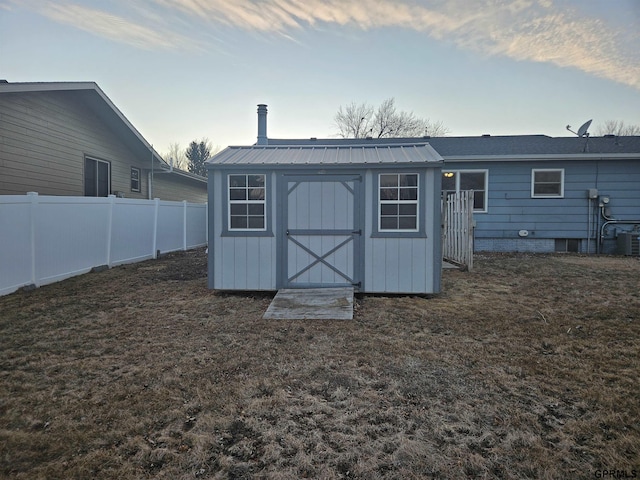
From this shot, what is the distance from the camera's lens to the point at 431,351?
3.62 meters

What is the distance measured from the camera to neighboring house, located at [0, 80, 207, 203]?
309 inches

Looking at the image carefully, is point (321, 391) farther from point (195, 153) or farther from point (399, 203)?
point (195, 153)

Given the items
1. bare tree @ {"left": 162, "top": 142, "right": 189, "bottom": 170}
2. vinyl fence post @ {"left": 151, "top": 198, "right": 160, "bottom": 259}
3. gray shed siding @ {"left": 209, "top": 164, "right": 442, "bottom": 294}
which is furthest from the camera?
bare tree @ {"left": 162, "top": 142, "right": 189, "bottom": 170}

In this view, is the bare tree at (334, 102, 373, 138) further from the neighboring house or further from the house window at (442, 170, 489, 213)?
the neighboring house

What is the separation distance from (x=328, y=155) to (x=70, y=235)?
5331mm

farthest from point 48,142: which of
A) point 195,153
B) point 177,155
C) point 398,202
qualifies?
point 177,155

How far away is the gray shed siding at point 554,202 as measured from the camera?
10.9 m

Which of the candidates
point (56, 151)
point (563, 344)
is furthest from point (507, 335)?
point (56, 151)

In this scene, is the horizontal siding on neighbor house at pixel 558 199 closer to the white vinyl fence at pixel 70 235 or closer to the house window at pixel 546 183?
the house window at pixel 546 183

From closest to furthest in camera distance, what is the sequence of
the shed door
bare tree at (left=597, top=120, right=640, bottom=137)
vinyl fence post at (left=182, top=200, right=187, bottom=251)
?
the shed door → vinyl fence post at (left=182, top=200, right=187, bottom=251) → bare tree at (left=597, top=120, right=640, bottom=137)

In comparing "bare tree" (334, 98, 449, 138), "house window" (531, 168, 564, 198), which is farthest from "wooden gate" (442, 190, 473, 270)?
"bare tree" (334, 98, 449, 138)

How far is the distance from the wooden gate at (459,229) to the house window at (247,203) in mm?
4526

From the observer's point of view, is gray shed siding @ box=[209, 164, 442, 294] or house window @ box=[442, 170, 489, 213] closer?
gray shed siding @ box=[209, 164, 442, 294]

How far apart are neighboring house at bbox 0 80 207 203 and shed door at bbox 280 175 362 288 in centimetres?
651
